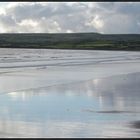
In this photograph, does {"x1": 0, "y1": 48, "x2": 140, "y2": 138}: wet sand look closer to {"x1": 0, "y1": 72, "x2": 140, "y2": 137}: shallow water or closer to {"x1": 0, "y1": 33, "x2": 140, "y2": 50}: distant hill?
{"x1": 0, "y1": 72, "x2": 140, "y2": 137}: shallow water

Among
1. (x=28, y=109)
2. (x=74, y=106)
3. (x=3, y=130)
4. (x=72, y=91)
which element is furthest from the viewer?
(x=72, y=91)

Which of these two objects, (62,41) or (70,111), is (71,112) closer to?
(70,111)

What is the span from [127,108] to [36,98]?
8.91 feet

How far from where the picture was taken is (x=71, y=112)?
33.2ft

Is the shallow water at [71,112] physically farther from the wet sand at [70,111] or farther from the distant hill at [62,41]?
the distant hill at [62,41]

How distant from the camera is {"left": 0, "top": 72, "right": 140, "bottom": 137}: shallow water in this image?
7.79m

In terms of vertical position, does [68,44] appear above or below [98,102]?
above

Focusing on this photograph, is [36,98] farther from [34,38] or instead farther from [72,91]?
[34,38]

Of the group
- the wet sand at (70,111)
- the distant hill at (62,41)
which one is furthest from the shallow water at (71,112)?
the distant hill at (62,41)

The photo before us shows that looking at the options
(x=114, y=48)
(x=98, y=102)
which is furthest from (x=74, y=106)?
(x=114, y=48)

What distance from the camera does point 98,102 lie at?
11914mm

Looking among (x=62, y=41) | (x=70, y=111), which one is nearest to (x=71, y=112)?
(x=70, y=111)

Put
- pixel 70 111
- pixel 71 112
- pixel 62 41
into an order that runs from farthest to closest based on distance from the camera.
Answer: pixel 62 41 → pixel 70 111 → pixel 71 112

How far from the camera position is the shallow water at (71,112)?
779cm
